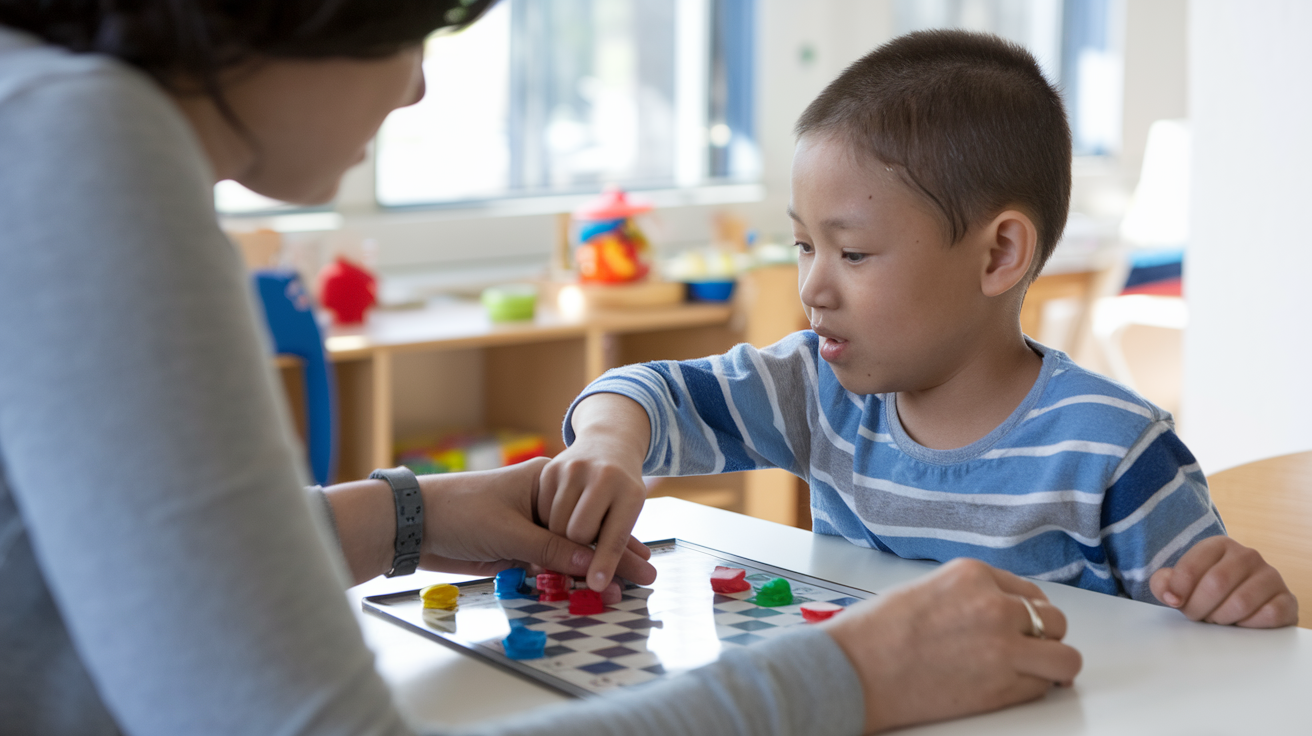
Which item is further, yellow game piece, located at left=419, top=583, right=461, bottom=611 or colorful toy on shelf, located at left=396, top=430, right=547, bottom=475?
colorful toy on shelf, located at left=396, top=430, right=547, bottom=475

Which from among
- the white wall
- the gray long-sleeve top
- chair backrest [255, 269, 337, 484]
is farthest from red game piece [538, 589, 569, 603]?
the white wall

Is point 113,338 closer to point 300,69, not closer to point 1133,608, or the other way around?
point 300,69

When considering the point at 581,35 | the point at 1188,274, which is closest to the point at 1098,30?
the point at 581,35

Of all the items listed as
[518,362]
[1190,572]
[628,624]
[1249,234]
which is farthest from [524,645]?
[518,362]

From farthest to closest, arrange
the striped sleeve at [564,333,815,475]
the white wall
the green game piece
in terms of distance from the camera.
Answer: the white wall → the striped sleeve at [564,333,815,475] → the green game piece

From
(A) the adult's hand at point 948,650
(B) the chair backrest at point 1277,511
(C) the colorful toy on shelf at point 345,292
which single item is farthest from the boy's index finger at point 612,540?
(C) the colorful toy on shelf at point 345,292

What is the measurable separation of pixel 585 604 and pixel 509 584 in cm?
7

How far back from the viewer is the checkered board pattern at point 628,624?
2.28 ft

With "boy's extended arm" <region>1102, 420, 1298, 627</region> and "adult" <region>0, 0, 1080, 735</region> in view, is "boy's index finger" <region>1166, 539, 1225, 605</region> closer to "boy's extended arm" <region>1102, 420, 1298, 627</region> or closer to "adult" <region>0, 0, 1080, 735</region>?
"boy's extended arm" <region>1102, 420, 1298, 627</region>

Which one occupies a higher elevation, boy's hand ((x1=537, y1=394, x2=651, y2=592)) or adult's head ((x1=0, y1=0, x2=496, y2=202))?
adult's head ((x1=0, y1=0, x2=496, y2=202))

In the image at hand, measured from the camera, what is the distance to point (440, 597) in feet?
2.67

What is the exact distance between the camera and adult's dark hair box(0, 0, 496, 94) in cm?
48

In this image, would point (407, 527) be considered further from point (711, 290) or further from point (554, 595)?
point (711, 290)

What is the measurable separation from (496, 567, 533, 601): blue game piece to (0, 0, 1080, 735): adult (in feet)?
0.99
